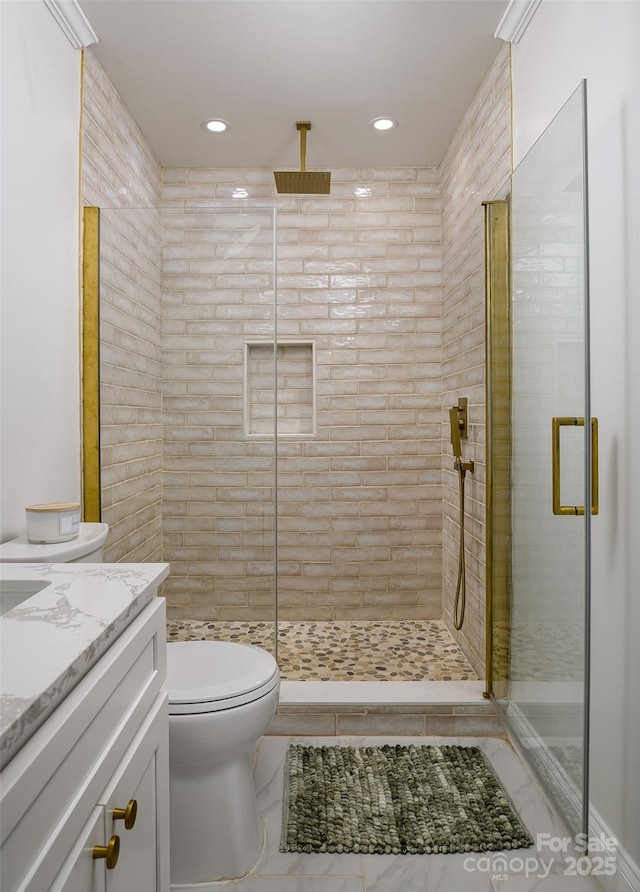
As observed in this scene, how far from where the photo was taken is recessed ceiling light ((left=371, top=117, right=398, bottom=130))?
2804 mm

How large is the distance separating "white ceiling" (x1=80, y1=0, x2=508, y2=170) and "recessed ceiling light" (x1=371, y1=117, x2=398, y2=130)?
4 cm

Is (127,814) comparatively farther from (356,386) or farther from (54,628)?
(356,386)

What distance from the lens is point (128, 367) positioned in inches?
88.4

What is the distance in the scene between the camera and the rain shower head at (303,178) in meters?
2.77

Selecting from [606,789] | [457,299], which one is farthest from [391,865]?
[457,299]

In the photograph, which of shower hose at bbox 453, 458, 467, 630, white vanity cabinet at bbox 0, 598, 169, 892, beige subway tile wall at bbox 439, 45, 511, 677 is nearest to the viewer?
white vanity cabinet at bbox 0, 598, 169, 892

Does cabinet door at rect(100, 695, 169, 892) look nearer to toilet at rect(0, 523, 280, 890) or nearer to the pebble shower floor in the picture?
toilet at rect(0, 523, 280, 890)

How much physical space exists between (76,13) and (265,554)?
2123mm

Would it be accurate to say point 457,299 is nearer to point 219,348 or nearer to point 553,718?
point 219,348

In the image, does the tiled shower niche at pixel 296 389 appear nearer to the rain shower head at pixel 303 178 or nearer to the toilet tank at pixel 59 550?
the rain shower head at pixel 303 178

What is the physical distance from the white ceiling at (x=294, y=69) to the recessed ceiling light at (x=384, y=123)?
0.04m

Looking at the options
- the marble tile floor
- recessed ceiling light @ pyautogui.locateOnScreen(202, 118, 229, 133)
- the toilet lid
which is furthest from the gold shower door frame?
recessed ceiling light @ pyautogui.locateOnScreen(202, 118, 229, 133)

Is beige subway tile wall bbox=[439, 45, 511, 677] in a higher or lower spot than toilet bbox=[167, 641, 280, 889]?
higher

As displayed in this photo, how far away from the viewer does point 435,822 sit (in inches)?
68.3
